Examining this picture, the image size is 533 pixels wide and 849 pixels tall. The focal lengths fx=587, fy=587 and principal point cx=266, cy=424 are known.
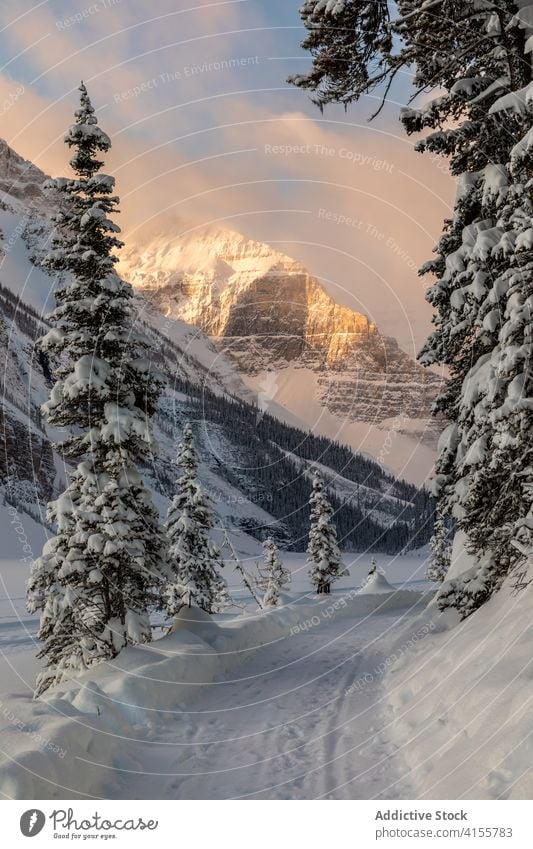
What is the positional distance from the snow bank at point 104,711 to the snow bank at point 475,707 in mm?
3696

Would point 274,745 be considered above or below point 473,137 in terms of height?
below

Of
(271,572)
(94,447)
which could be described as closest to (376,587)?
(271,572)

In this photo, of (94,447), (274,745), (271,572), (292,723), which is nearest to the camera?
(274,745)

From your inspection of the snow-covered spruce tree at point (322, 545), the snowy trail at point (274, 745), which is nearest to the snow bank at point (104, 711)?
the snowy trail at point (274, 745)

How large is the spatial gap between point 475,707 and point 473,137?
31.2ft

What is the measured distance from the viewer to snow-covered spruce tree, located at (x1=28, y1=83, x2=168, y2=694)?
12.9 meters

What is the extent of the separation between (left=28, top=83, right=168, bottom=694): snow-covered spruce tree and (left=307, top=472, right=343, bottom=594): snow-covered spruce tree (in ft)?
109

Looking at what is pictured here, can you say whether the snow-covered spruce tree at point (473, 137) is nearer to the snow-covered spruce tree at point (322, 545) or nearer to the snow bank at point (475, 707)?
the snow bank at point (475, 707)

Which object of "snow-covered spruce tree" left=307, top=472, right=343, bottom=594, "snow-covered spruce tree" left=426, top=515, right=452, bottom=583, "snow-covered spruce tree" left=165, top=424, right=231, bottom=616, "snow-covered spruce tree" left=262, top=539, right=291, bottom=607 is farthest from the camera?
"snow-covered spruce tree" left=426, top=515, right=452, bottom=583

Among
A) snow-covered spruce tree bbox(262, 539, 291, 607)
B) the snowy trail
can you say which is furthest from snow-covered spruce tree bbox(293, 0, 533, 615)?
snow-covered spruce tree bbox(262, 539, 291, 607)

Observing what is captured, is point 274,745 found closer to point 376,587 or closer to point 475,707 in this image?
point 475,707

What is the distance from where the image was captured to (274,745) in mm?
8094

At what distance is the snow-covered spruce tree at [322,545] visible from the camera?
46.7 meters

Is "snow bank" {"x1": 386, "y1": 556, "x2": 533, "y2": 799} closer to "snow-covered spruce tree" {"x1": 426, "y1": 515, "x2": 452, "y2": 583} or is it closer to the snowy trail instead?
the snowy trail
